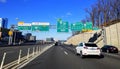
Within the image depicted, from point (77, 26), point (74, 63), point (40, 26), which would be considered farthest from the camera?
point (40, 26)

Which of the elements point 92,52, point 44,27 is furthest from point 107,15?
point 92,52

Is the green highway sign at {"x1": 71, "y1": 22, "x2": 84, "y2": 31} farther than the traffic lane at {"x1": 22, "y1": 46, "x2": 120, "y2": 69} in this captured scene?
Yes

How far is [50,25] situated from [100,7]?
3253cm

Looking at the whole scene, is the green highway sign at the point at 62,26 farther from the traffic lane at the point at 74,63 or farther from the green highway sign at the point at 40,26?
the traffic lane at the point at 74,63

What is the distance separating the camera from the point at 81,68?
12.2 m

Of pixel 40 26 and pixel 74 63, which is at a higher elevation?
pixel 40 26

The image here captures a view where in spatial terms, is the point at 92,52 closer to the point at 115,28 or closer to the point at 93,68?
the point at 93,68

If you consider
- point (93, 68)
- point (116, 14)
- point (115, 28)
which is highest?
point (116, 14)

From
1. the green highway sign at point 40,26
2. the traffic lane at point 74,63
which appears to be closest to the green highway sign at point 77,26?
the green highway sign at point 40,26

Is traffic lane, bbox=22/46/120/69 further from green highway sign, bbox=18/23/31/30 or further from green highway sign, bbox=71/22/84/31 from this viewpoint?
green highway sign, bbox=18/23/31/30

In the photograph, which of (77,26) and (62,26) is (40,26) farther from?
(77,26)

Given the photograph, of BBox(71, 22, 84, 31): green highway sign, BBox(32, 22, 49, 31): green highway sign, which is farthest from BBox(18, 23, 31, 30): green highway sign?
BBox(71, 22, 84, 31): green highway sign

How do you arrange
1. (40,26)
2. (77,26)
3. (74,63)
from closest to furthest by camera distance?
(74,63) → (77,26) → (40,26)

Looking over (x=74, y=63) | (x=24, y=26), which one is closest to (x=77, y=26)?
(x=24, y=26)
